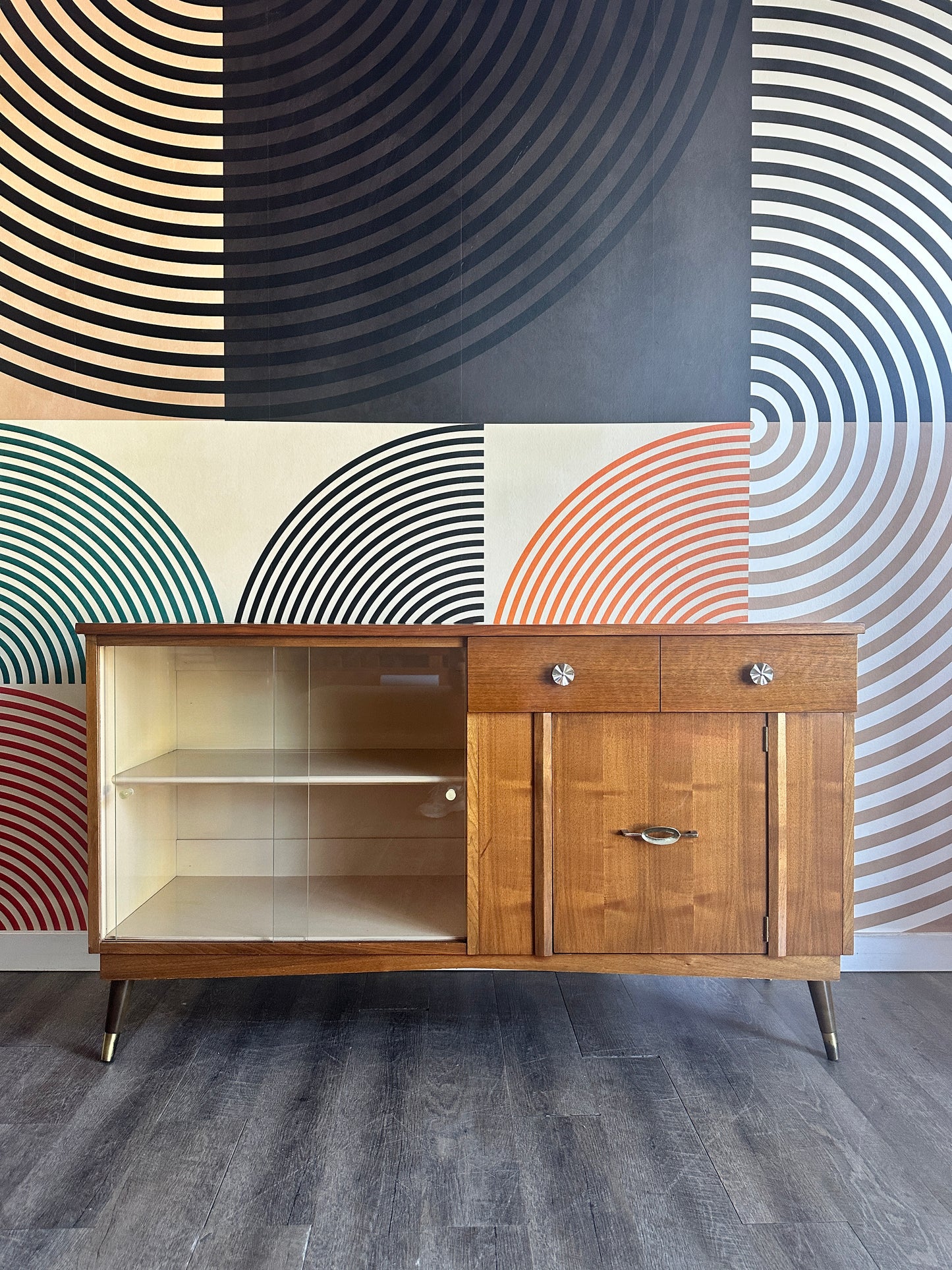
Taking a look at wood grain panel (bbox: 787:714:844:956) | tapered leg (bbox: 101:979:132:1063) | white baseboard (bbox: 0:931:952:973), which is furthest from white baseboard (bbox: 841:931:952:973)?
tapered leg (bbox: 101:979:132:1063)

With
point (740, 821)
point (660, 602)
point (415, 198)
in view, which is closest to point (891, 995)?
point (740, 821)

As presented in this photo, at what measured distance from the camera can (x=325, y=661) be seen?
69.4 inches

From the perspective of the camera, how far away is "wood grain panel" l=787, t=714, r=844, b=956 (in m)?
1.67

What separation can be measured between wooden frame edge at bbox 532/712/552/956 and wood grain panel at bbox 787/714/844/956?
1.53 ft

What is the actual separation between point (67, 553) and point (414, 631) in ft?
3.57

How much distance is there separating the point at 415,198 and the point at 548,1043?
6.69ft

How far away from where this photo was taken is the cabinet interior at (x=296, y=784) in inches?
68.6

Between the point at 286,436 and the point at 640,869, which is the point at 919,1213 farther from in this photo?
the point at 286,436

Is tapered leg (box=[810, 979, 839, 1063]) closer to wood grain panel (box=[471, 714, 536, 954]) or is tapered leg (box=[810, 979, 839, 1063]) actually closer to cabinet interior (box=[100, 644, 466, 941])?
wood grain panel (box=[471, 714, 536, 954])

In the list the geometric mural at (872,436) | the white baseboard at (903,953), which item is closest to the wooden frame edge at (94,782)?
the geometric mural at (872,436)

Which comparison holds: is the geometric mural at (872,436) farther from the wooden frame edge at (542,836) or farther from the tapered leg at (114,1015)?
the tapered leg at (114,1015)

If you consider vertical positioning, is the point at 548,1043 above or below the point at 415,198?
below

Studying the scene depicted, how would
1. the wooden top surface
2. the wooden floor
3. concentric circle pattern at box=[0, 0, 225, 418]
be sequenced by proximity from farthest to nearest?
concentric circle pattern at box=[0, 0, 225, 418]
the wooden top surface
the wooden floor

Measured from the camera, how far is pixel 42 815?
7.31 feet
